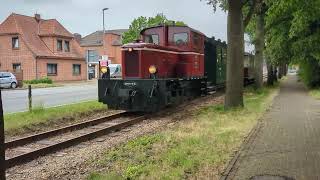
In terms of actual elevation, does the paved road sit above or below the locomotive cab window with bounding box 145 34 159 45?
below

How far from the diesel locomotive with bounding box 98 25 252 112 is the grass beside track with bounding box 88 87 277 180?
289cm

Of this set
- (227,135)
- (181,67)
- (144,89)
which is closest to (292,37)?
(181,67)

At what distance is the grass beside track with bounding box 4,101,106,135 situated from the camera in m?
13.9

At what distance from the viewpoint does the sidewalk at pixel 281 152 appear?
7.73 meters

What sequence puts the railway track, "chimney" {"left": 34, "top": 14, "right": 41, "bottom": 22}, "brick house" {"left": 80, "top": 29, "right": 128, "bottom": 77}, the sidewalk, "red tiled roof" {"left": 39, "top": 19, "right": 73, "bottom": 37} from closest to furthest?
the sidewalk → the railway track → "red tiled roof" {"left": 39, "top": 19, "right": 73, "bottom": 37} → "chimney" {"left": 34, "top": 14, "right": 41, "bottom": 22} → "brick house" {"left": 80, "top": 29, "right": 128, "bottom": 77}

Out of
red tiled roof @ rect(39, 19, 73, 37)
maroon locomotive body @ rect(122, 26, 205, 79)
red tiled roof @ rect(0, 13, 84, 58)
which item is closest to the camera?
maroon locomotive body @ rect(122, 26, 205, 79)

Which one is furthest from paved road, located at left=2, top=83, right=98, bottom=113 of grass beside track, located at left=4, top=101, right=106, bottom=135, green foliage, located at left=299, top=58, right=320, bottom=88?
green foliage, located at left=299, top=58, right=320, bottom=88

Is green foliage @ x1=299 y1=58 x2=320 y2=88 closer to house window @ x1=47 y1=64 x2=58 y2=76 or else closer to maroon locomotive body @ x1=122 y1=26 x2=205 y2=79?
maroon locomotive body @ x1=122 y1=26 x2=205 y2=79

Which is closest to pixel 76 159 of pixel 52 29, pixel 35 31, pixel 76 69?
pixel 52 29

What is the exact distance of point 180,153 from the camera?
922 centimetres

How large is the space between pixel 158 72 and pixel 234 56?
2.78 metres

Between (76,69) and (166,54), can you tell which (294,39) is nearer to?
(166,54)

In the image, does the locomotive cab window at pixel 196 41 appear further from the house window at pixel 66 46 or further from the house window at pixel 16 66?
the house window at pixel 66 46

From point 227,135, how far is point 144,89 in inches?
230
